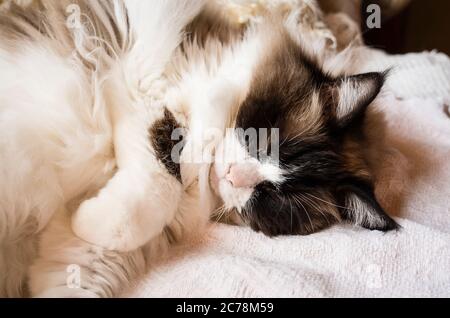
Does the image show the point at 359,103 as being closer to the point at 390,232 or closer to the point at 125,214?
the point at 390,232

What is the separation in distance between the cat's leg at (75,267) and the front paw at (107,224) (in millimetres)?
28

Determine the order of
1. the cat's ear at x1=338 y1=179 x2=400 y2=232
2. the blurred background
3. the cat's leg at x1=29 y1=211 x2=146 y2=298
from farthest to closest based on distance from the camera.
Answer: the blurred background → the cat's ear at x1=338 y1=179 x2=400 y2=232 → the cat's leg at x1=29 y1=211 x2=146 y2=298

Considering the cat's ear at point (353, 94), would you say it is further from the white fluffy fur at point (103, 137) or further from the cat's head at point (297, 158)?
the white fluffy fur at point (103, 137)

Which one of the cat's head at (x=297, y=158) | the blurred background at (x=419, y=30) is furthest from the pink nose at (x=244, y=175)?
the blurred background at (x=419, y=30)

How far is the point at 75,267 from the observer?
0.88 m

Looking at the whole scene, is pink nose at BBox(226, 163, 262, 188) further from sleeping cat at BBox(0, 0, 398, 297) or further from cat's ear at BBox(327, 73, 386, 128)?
cat's ear at BBox(327, 73, 386, 128)

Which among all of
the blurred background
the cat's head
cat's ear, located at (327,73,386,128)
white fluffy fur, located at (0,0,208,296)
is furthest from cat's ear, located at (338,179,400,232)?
the blurred background

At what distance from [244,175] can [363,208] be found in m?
0.32

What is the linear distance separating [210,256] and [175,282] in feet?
0.38

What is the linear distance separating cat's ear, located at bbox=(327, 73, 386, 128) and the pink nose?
10.7 inches

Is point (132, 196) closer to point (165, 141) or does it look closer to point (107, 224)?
point (107, 224)

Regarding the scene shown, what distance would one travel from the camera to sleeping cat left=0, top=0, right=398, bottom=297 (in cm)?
90

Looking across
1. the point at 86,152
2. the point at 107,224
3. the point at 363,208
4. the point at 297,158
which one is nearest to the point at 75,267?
the point at 107,224

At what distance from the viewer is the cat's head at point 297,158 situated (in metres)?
1.03
